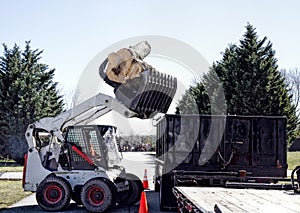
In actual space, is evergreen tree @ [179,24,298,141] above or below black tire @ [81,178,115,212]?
above

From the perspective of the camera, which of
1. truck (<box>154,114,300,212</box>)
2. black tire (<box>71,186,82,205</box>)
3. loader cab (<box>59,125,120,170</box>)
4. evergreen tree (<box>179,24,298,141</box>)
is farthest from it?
evergreen tree (<box>179,24,298,141</box>)

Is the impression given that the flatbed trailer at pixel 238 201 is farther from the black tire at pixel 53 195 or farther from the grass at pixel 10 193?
the grass at pixel 10 193

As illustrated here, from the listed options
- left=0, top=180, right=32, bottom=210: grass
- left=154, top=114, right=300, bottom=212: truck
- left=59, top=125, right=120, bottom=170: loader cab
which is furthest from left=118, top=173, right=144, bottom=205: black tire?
left=0, top=180, right=32, bottom=210: grass

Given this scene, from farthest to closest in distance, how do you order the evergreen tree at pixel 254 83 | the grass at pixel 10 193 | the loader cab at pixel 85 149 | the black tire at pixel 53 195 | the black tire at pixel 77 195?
the evergreen tree at pixel 254 83
the grass at pixel 10 193
the loader cab at pixel 85 149
the black tire at pixel 77 195
the black tire at pixel 53 195

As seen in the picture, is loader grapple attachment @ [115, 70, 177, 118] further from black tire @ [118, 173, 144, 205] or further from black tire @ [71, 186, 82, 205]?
black tire @ [71, 186, 82, 205]

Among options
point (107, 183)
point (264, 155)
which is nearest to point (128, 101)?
point (107, 183)

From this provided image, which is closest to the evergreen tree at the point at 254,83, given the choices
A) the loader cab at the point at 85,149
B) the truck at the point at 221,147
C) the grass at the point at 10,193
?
the grass at the point at 10,193

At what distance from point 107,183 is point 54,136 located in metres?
1.94

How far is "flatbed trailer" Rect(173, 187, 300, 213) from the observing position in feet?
17.1

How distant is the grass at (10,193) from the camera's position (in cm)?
1376

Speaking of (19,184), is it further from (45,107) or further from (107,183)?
(45,107)


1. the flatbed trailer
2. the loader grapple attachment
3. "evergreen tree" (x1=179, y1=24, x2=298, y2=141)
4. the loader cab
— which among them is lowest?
the flatbed trailer

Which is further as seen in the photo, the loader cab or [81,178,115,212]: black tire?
the loader cab

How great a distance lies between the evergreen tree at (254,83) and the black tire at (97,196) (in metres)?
23.7
